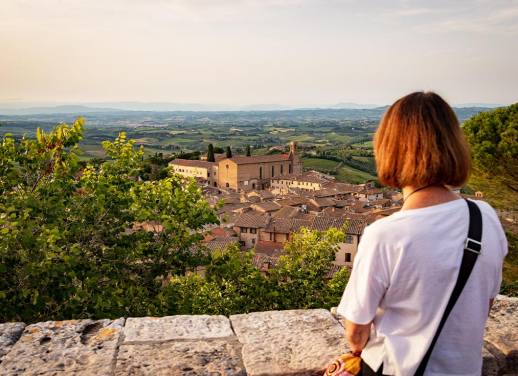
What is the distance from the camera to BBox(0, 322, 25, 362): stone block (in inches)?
116

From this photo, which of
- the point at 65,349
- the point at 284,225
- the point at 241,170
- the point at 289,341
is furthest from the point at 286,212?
the point at 65,349

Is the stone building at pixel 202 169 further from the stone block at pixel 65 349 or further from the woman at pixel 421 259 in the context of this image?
the woman at pixel 421 259

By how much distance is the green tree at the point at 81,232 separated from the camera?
564cm

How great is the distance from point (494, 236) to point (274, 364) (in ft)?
4.78

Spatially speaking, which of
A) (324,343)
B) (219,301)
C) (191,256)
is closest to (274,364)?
(324,343)

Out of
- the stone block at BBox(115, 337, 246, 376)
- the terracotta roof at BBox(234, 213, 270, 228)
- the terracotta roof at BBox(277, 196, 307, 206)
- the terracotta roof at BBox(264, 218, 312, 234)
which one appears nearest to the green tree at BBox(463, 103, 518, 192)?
the stone block at BBox(115, 337, 246, 376)

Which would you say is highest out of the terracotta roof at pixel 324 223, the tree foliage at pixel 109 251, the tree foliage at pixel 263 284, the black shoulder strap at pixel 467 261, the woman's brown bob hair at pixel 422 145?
the woman's brown bob hair at pixel 422 145

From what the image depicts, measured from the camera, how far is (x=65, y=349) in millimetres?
2918

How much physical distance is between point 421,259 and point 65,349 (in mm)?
2213

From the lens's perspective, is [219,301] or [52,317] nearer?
[52,317]

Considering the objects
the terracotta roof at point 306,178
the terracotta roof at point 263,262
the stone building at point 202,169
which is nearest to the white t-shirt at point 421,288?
the terracotta roof at point 263,262

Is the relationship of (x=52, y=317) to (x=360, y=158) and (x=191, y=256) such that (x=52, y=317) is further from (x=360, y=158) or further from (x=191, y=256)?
(x=360, y=158)

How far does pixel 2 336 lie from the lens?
10.2 ft

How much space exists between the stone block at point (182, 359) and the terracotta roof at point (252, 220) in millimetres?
40458
